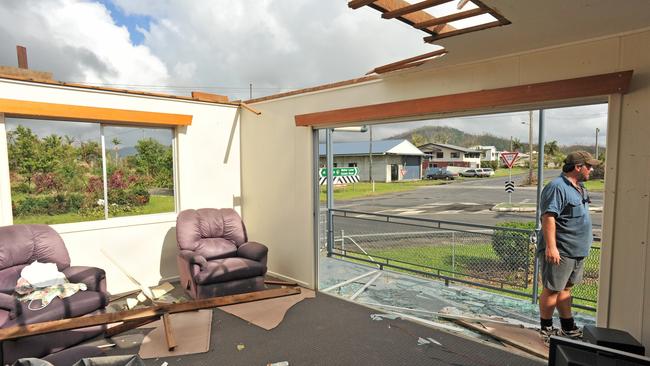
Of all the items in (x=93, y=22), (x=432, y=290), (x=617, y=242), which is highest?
(x=93, y=22)

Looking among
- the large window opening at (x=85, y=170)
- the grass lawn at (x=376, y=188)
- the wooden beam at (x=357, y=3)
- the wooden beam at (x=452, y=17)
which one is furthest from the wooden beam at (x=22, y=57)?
the grass lawn at (x=376, y=188)

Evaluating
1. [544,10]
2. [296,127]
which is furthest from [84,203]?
[544,10]

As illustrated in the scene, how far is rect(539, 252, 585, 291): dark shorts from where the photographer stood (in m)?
2.43

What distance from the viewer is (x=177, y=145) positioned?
Answer: 13.7 feet

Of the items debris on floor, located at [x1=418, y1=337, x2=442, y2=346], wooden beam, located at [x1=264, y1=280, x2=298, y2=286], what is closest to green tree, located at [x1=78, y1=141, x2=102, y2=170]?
wooden beam, located at [x1=264, y1=280, x2=298, y2=286]

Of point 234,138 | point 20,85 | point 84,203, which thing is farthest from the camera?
point 234,138

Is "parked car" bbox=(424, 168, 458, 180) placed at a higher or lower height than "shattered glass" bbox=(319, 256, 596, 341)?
higher

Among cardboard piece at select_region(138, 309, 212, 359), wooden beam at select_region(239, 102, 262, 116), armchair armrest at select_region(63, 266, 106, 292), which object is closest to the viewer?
cardboard piece at select_region(138, 309, 212, 359)

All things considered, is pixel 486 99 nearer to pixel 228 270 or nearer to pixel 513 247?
pixel 513 247

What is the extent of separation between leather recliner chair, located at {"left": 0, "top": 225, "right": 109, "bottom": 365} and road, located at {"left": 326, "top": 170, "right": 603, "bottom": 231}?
6.05m

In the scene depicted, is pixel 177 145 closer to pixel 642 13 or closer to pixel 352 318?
pixel 352 318

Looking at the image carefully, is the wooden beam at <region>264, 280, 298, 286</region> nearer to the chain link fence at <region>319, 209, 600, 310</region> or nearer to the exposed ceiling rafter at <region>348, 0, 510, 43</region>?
the chain link fence at <region>319, 209, 600, 310</region>

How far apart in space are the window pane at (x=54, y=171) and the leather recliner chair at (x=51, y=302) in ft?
1.43

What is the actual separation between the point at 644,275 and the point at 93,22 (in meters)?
8.42
